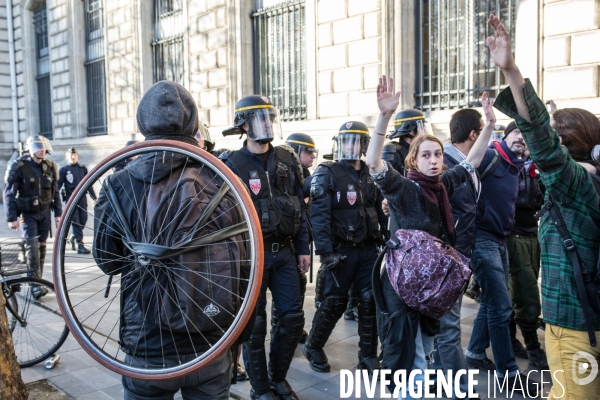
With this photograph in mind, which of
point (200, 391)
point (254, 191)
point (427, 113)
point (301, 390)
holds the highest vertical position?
point (427, 113)

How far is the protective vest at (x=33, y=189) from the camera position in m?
7.31

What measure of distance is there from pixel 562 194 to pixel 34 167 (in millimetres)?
6973

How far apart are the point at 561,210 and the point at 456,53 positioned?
7.15m

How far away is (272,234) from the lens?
13.0 feet

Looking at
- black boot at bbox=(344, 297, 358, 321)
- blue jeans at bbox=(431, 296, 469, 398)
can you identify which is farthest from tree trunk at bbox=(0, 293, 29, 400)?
black boot at bbox=(344, 297, 358, 321)

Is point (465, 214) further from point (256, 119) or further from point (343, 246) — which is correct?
point (256, 119)

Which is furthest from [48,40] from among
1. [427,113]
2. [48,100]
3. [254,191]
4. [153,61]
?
[254,191]

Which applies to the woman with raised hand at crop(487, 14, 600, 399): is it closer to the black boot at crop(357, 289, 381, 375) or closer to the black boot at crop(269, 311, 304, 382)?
the black boot at crop(269, 311, 304, 382)

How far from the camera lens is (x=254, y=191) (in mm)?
3982

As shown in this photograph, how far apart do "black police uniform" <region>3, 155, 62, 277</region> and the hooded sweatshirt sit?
5.26 meters

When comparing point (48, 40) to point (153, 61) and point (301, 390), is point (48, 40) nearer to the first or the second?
point (153, 61)

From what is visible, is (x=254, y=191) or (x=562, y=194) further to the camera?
(x=254, y=191)

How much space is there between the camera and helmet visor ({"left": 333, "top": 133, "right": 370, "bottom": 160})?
15.4 ft

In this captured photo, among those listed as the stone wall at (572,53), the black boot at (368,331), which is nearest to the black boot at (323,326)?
the black boot at (368,331)
